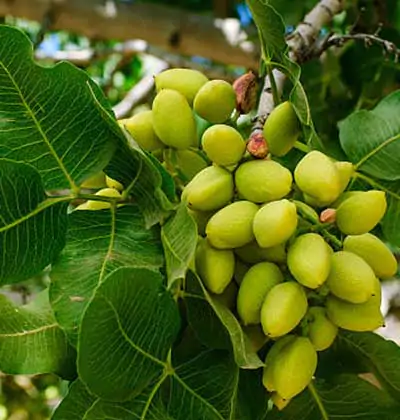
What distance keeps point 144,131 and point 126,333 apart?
7.4 inches

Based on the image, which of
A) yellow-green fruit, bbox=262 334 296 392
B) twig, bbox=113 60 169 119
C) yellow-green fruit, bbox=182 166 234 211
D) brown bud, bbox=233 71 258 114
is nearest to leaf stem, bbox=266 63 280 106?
brown bud, bbox=233 71 258 114

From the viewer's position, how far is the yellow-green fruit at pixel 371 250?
69cm

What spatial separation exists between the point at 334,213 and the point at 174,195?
0.39 ft

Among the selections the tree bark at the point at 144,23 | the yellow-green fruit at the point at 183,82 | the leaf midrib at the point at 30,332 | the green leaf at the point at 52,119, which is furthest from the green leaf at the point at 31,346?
the tree bark at the point at 144,23

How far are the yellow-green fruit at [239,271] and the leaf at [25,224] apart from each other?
129 mm

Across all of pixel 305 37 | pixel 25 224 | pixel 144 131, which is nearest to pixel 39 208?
pixel 25 224

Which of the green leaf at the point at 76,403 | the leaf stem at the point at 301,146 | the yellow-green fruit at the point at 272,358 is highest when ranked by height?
the leaf stem at the point at 301,146

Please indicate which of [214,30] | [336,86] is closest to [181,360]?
[336,86]

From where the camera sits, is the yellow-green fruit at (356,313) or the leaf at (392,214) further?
the leaf at (392,214)

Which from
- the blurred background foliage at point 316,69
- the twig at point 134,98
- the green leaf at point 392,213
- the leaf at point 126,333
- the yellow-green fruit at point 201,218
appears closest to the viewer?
the leaf at point 126,333

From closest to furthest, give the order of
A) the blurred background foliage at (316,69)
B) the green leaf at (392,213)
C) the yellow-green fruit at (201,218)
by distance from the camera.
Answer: the yellow-green fruit at (201,218) → the green leaf at (392,213) → the blurred background foliage at (316,69)

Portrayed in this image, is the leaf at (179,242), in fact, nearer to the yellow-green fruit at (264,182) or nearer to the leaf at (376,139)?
the yellow-green fruit at (264,182)

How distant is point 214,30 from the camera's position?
67.8 inches

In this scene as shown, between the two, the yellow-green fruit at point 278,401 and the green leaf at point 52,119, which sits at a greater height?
the green leaf at point 52,119
